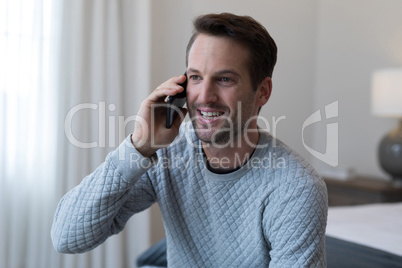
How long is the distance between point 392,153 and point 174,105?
2.27 metres

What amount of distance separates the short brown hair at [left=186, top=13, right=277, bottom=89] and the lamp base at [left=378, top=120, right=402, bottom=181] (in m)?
2.06

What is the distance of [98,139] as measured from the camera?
260 cm

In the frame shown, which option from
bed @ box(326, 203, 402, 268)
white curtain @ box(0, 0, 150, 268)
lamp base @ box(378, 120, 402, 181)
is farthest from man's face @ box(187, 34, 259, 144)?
lamp base @ box(378, 120, 402, 181)

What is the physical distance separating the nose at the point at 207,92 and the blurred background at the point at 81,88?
4.72ft

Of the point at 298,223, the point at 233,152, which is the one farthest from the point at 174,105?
the point at 298,223

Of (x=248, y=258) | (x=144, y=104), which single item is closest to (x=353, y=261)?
(x=248, y=258)

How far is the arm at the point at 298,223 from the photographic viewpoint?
41.8 inches

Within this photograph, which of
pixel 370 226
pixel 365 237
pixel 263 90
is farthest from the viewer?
pixel 370 226

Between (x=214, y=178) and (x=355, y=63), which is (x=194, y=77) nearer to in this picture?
(x=214, y=178)

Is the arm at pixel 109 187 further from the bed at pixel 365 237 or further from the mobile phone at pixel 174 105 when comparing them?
the bed at pixel 365 237

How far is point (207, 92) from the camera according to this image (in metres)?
1.22

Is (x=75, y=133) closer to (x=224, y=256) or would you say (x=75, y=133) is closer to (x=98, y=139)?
(x=98, y=139)

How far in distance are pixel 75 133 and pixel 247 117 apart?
1494mm

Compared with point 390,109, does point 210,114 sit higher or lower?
lower
